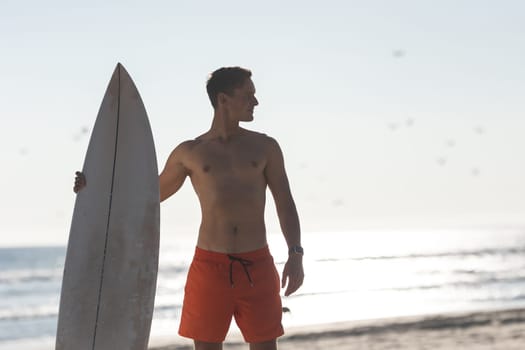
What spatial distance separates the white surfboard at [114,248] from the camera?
486 centimetres

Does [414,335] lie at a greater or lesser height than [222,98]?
lesser

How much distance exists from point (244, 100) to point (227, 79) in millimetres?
123

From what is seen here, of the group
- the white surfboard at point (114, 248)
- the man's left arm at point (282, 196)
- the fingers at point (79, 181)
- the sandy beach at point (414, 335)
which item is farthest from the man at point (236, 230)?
the sandy beach at point (414, 335)

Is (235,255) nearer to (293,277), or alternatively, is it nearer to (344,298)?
(293,277)

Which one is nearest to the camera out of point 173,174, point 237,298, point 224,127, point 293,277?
point 293,277

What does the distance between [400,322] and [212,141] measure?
9.91 m

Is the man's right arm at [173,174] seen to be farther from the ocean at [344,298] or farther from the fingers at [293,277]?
the ocean at [344,298]

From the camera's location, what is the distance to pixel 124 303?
4.87 metres

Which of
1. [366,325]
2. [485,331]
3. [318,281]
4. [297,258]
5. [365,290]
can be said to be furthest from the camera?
[318,281]

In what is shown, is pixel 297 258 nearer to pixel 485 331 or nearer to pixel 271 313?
pixel 271 313

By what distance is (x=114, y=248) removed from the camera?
16.4ft

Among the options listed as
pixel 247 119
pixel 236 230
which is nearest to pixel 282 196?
pixel 236 230

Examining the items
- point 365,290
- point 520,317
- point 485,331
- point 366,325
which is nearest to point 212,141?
point 485,331

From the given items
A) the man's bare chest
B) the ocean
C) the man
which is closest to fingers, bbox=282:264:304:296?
the man
